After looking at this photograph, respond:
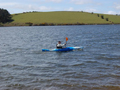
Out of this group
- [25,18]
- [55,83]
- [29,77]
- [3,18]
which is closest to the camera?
[55,83]

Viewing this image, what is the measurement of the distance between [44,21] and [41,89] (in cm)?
10132

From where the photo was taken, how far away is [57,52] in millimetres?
25219

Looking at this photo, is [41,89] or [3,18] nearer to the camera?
[41,89]

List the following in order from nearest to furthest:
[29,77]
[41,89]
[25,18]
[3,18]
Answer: [41,89]
[29,77]
[3,18]
[25,18]

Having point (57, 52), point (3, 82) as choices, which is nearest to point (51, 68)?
point (3, 82)

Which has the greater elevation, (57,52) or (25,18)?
(25,18)

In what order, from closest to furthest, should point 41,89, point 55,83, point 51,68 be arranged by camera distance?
point 41,89
point 55,83
point 51,68

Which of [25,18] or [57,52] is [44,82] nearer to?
[57,52]

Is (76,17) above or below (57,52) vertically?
above

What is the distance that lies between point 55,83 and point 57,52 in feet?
41.5

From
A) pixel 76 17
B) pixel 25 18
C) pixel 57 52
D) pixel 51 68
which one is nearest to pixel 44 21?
pixel 25 18

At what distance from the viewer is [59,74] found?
14750 mm

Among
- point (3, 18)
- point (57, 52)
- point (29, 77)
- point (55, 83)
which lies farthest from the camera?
point (3, 18)

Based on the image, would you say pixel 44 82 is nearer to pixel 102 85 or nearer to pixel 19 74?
pixel 19 74
